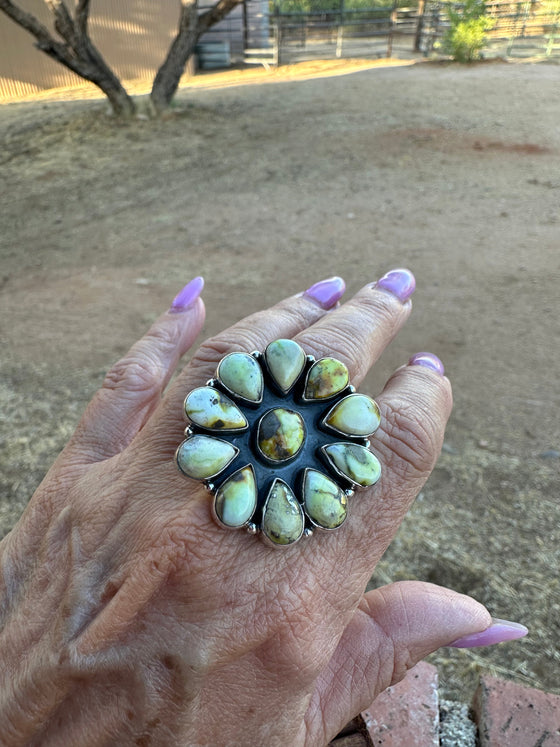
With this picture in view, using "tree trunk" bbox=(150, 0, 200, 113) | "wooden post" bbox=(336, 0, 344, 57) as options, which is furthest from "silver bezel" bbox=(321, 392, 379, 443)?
"wooden post" bbox=(336, 0, 344, 57)

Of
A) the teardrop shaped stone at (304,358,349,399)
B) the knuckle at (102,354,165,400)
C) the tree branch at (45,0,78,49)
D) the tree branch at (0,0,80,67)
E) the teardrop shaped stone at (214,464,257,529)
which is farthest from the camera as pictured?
the tree branch at (45,0,78,49)

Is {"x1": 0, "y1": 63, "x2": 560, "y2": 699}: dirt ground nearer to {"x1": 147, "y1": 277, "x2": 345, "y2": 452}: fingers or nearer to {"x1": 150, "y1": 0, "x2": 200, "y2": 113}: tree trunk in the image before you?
{"x1": 150, "y1": 0, "x2": 200, "y2": 113}: tree trunk

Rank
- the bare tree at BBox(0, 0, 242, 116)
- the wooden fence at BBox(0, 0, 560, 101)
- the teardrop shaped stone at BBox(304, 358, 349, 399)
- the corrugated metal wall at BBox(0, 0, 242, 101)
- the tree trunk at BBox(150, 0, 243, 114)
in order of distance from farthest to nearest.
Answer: the wooden fence at BBox(0, 0, 560, 101), the corrugated metal wall at BBox(0, 0, 242, 101), the tree trunk at BBox(150, 0, 243, 114), the bare tree at BBox(0, 0, 242, 116), the teardrop shaped stone at BBox(304, 358, 349, 399)

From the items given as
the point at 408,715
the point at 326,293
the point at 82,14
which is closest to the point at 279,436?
the point at 326,293

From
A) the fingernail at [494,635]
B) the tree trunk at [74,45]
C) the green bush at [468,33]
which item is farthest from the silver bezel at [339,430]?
the green bush at [468,33]

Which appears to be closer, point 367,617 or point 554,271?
point 367,617

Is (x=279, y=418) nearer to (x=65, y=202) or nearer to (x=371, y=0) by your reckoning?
(x=65, y=202)

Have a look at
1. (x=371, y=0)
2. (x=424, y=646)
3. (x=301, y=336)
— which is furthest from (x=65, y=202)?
(x=371, y=0)
